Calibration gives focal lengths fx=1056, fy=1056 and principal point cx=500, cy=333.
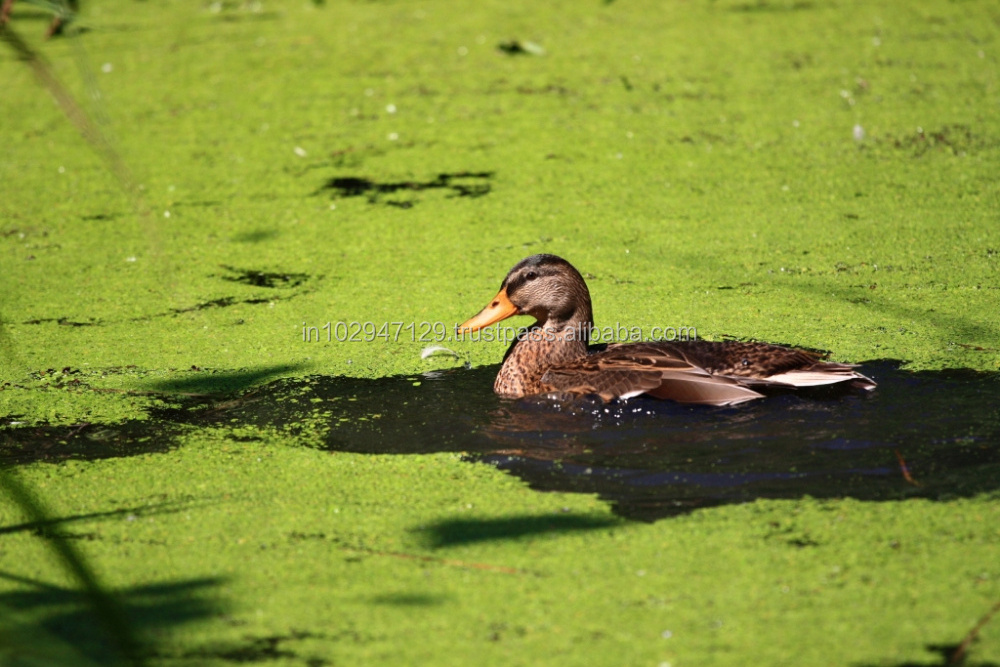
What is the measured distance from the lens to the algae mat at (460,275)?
2521 mm

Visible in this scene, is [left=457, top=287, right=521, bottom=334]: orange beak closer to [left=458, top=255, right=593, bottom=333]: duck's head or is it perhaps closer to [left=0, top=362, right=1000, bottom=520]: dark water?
[left=458, top=255, right=593, bottom=333]: duck's head

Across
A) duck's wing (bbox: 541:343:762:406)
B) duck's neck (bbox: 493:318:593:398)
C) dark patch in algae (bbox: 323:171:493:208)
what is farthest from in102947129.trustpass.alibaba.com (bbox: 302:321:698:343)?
dark patch in algae (bbox: 323:171:493:208)

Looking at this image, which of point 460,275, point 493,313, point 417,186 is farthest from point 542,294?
point 417,186

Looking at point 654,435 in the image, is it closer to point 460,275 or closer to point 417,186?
point 460,275

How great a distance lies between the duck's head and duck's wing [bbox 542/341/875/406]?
378mm

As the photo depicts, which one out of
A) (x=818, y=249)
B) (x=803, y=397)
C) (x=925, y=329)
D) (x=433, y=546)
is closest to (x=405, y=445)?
(x=433, y=546)

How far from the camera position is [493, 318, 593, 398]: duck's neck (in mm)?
4242

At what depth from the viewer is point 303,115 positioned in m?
7.21

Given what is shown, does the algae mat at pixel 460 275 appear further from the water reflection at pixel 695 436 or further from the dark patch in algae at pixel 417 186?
the water reflection at pixel 695 436

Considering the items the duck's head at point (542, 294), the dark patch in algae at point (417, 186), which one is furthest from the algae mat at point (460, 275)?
the duck's head at point (542, 294)

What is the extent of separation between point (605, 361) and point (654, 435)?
57cm

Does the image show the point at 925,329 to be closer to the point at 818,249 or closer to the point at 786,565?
the point at 818,249

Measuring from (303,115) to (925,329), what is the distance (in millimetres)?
4472

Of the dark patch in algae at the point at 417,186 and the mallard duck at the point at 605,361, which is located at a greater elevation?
the dark patch in algae at the point at 417,186
